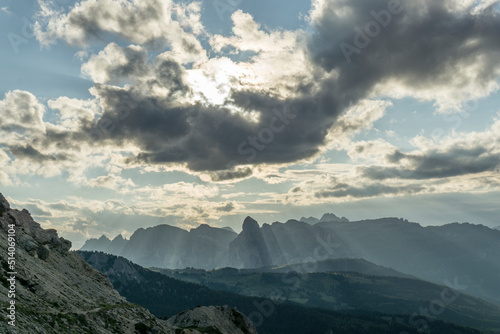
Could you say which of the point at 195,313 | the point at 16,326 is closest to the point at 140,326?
the point at 16,326

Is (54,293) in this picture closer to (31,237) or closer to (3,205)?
(31,237)

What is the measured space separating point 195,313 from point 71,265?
48160mm

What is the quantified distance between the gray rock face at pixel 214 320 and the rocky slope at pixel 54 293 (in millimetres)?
912

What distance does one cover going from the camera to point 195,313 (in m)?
126

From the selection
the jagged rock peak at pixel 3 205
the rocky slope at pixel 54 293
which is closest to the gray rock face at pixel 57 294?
the rocky slope at pixel 54 293

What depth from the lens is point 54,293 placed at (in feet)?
230

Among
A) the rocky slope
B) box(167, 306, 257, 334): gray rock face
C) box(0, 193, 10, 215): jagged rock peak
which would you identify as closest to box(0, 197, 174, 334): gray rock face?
the rocky slope

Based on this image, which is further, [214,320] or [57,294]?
[214,320]

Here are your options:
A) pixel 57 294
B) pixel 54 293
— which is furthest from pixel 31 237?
pixel 54 293

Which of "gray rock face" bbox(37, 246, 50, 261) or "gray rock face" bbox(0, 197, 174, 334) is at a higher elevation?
"gray rock face" bbox(37, 246, 50, 261)

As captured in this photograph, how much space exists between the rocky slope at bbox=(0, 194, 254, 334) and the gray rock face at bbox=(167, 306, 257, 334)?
0.91 metres

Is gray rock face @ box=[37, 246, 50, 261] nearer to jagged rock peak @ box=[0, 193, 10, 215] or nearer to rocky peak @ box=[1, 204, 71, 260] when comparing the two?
rocky peak @ box=[1, 204, 71, 260]

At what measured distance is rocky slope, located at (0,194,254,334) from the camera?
171 feet

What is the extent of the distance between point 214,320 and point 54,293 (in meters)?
69.9
